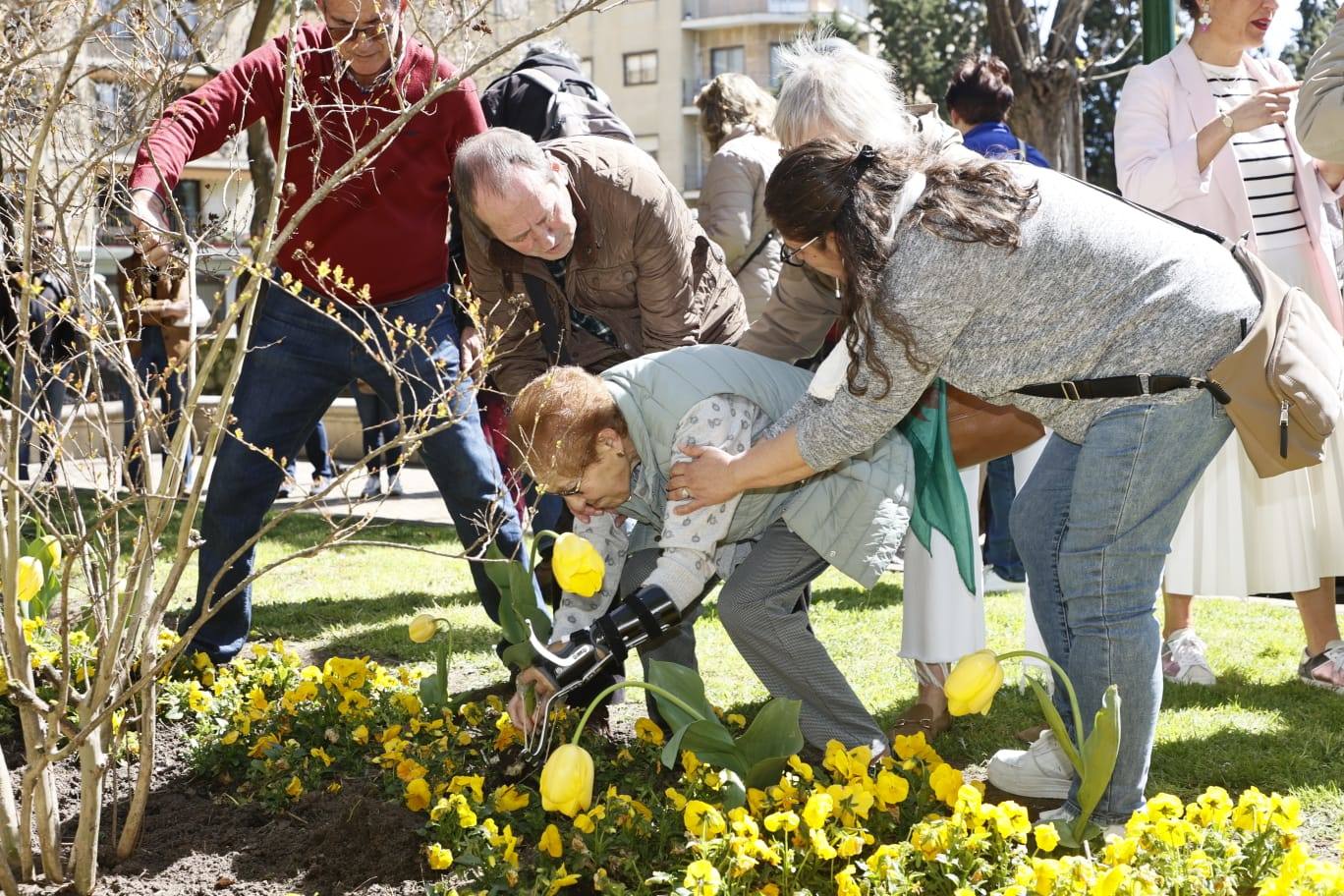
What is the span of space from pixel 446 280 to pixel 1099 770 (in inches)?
94.0

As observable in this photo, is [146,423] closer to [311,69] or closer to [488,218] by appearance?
[488,218]

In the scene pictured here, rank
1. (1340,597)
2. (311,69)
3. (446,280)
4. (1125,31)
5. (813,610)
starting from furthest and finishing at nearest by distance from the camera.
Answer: (1125,31)
(1340,597)
(813,610)
(446,280)
(311,69)

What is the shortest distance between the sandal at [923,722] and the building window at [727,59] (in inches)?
1581

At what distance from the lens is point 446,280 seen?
397 centimetres

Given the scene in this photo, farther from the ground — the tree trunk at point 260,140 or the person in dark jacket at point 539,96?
the tree trunk at point 260,140

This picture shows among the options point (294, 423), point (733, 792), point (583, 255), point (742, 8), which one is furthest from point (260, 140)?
point (742, 8)

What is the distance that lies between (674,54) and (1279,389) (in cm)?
4065

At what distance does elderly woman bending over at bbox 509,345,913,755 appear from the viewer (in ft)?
8.91

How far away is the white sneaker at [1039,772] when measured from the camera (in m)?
2.97

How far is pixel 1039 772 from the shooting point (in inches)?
117

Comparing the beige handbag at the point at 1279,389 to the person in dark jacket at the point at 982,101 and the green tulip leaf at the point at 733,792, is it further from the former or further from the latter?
the person in dark jacket at the point at 982,101

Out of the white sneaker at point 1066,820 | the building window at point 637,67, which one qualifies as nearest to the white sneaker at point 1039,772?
the white sneaker at point 1066,820

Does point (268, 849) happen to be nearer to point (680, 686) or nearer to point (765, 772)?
point (680, 686)

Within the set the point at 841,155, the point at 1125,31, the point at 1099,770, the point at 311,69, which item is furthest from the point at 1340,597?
the point at 1125,31
